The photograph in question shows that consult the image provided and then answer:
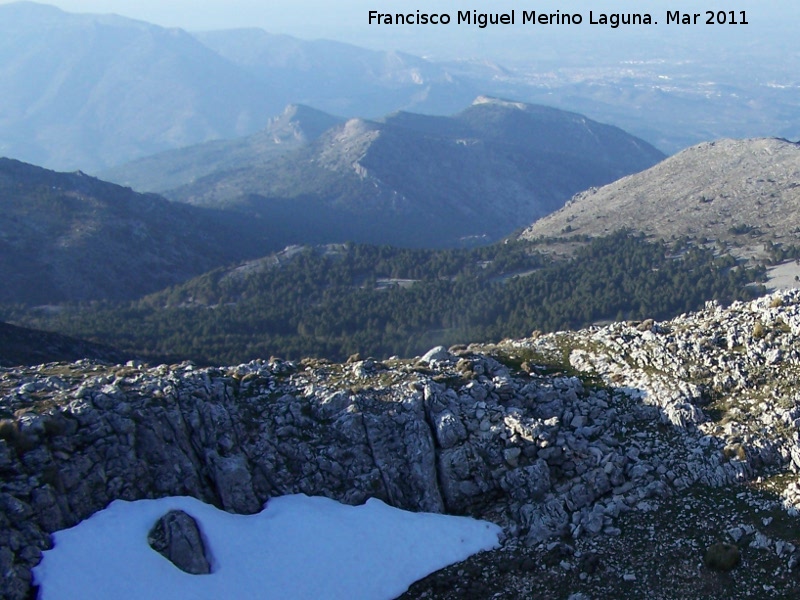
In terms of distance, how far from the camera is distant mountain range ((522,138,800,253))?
132 m

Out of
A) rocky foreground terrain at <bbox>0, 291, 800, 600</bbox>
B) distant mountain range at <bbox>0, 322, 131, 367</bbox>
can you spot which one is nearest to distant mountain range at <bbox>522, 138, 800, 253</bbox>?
rocky foreground terrain at <bbox>0, 291, 800, 600</bbox>

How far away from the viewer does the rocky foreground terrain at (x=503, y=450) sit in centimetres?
2773

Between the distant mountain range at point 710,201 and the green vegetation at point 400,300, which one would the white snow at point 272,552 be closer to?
the green vegetation at point 400,300

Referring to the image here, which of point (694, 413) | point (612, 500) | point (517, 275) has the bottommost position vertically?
point (517, 275)

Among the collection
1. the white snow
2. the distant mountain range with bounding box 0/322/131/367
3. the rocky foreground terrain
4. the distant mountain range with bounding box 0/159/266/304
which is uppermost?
the rocky foreground terrain

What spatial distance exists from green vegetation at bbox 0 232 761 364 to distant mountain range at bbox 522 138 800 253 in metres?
9.84

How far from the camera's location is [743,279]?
10531cm

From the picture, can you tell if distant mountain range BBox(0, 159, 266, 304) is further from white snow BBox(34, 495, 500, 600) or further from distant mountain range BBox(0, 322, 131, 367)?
white snow BBox(34, 495, 500, 600)

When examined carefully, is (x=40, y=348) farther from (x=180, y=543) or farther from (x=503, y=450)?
(x=503, y=450)

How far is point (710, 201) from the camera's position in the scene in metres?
150

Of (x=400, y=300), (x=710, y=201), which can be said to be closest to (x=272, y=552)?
(x=400, y=300)

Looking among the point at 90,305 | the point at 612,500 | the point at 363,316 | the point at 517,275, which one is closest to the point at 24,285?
the point at 90,305

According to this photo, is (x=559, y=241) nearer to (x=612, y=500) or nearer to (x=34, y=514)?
(x=612, y=500)

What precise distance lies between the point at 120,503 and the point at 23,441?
450cm
